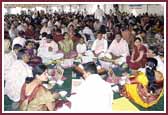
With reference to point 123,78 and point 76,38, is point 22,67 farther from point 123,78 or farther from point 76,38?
→ point 123,78

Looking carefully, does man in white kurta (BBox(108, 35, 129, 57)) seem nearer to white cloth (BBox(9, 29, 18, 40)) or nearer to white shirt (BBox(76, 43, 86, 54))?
white shirt (BBox(76, 43, 86, 54))

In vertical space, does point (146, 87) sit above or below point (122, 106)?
above

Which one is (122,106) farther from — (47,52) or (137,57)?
(47,52)

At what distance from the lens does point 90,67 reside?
2.82 metres

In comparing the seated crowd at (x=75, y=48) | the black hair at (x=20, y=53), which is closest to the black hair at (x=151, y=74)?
the seated crowd at (x=75, y=48)

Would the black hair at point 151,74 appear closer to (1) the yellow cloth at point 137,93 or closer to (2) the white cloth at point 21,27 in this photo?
(1) the yellow cloth at point 137,93

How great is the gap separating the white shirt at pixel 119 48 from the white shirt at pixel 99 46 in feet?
0.13

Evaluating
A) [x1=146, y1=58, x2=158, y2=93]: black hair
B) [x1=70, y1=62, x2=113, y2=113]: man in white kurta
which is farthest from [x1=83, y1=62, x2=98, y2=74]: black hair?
[x1=146, y1=58, x2=158, y2=93]: black hair

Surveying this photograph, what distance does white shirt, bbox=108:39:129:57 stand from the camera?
2834 millimetres

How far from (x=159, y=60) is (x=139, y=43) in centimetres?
18

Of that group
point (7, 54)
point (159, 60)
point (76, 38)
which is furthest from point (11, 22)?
point (159, 60)

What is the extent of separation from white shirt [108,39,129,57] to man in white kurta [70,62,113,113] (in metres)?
0.18

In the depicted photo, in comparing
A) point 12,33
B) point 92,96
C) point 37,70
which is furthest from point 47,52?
point 92,96

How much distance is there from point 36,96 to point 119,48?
0.59 m
